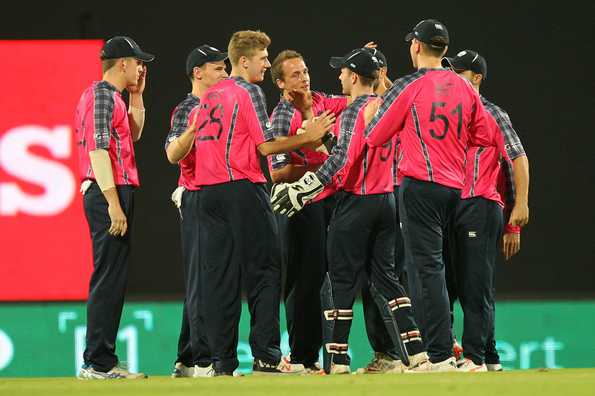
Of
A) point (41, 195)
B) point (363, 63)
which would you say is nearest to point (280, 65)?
point (363, 63)

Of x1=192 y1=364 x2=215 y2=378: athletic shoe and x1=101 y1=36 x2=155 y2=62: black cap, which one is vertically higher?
x1=101 y1=36 x2=155 y2=62: black cap

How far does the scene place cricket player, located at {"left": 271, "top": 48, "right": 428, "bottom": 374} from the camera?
197 inches

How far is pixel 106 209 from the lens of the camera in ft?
16.5

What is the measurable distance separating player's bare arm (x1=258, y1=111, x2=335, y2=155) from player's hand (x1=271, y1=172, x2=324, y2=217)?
8.1 inches

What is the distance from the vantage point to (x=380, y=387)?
13.6 feet

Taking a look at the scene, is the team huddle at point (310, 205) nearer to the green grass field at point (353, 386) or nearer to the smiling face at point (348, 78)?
the smiling face at point (348, 78)

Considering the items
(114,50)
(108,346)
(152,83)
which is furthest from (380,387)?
(152,83)

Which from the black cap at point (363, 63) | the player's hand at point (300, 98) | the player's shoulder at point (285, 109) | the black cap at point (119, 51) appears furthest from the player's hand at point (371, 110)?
the black cap at point (119, 51)

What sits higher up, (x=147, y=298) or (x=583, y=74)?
(x=583, y=74)

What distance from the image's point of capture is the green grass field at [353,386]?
13.3 feet

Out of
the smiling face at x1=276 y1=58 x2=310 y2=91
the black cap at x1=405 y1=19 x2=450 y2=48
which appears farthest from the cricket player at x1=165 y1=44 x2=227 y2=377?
the black cap at x1=405 y1=19 x2=450 y2=48

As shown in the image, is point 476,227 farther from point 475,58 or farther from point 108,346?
point 108,346

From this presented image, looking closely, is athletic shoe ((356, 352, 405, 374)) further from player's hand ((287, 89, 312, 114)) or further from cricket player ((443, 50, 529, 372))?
player's hand ((287, 89, 312, 114))

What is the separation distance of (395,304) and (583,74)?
3.41 meters
